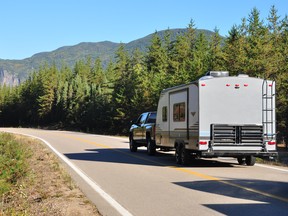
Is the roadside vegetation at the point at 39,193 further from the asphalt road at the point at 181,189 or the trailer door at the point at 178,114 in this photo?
the trailer door at the point at 178,114

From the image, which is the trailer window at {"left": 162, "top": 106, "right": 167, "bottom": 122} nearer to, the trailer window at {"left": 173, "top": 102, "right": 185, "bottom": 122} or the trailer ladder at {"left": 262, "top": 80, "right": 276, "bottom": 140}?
the trailer window at {"left": 173, "top": 102, "right": 185, "bottom": 122}

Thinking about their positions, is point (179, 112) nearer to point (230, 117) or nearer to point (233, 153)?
point (230, 117)

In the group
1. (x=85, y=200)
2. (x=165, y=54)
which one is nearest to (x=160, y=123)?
(x=85, y=200)

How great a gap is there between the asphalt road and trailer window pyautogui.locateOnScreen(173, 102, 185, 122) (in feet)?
6.01

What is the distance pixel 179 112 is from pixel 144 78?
49.3 meters

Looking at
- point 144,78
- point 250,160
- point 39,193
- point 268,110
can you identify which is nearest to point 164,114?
point 250,160

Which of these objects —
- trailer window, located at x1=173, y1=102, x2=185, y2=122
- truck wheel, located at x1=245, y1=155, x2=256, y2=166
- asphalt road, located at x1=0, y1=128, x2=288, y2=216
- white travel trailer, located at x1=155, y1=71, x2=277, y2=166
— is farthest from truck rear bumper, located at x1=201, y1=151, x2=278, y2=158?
trailer window, located at x1=173, y1=102, x2=185, y2=122

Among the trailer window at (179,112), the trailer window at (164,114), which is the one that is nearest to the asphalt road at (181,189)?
the trailer window at (179,112)

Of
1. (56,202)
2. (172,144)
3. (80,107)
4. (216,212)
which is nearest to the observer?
(216,212)

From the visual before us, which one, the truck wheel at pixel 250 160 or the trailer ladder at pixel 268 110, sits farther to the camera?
the truck wheel at pixel 250 160

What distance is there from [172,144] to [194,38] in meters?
74.8

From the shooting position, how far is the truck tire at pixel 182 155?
50.8 ft

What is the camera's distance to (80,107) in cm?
8794

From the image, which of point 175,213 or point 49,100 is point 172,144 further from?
point 49,100
